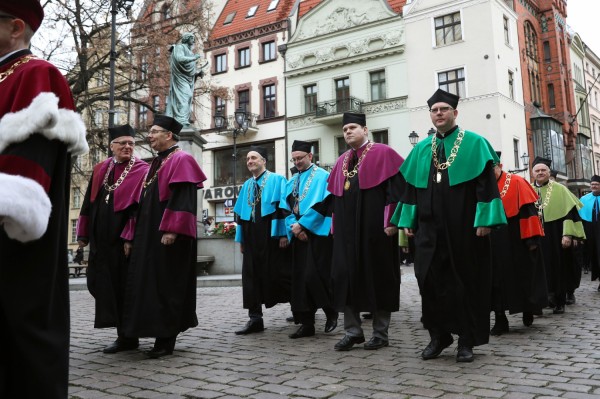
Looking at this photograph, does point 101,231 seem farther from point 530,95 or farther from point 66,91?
point 530,95

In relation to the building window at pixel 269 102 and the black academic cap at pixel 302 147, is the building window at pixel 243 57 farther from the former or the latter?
the black academic cap at pixel 302 147

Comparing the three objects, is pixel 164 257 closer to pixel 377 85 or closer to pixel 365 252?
pixel 365 252

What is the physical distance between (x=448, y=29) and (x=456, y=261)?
98.1 ft

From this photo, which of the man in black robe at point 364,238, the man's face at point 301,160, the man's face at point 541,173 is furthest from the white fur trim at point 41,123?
the man's face at point 541,173

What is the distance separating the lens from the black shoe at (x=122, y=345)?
18.2ft

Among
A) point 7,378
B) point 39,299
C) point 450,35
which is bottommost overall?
point 7,378

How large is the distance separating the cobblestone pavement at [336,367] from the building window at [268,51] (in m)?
32.8

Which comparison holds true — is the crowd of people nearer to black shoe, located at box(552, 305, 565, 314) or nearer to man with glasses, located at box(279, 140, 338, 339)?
man with glasses, located at box(279, 140, 338, 339)

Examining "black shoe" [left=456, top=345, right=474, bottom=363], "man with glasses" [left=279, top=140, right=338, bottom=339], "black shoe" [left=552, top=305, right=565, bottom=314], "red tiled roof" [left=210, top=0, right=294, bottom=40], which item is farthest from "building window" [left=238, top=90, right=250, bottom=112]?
"black shoe" [left=456, top=345, right=474, bottom=363]

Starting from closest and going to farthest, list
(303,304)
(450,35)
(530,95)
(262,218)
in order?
1. (303,304)
2. (262,218)
3. (450,35)
4. (530,95)

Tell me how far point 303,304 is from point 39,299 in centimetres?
451

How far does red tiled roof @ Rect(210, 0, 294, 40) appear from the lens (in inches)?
1544

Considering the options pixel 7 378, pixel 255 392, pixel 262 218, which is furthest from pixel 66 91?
pixel 262 218

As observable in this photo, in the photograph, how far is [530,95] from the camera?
3522 centimetres
